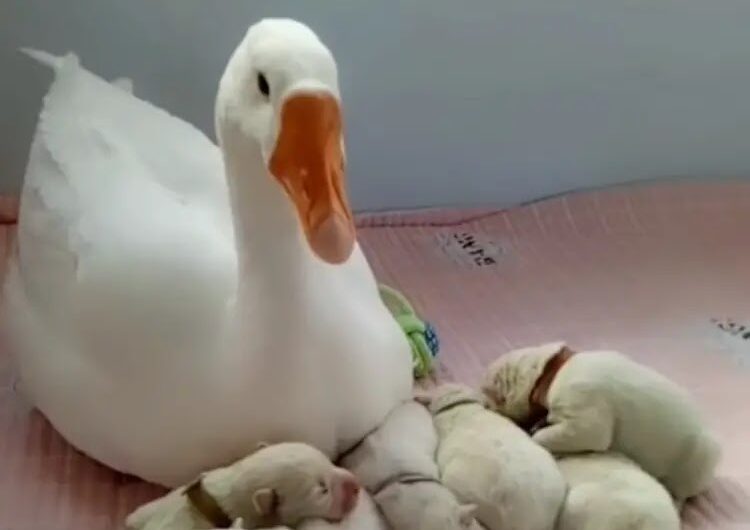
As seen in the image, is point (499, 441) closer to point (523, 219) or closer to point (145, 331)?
point (145, 331)

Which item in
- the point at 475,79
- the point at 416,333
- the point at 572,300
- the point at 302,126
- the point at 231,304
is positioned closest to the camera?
the point at 302,126

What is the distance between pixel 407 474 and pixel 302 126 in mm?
306

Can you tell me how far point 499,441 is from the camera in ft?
4.17

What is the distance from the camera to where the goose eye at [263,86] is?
Answer: 1190mm

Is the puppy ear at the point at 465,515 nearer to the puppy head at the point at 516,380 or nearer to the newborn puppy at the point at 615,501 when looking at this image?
the newborn puppy at the point at 615,501

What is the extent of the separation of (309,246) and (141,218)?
233 millimetres

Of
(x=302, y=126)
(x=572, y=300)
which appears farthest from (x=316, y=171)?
(x=572, y=300)

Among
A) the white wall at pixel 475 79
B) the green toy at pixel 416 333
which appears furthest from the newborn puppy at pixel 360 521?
the white wall at pixel 475 79

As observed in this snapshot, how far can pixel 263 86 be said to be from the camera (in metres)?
1.20

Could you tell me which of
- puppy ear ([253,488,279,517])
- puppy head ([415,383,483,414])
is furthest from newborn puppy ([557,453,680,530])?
puppy ear ([253,488,279,517])

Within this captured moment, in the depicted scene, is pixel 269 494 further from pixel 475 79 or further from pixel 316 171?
pixel 475 79

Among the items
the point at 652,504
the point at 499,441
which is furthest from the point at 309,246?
the point at 652,504

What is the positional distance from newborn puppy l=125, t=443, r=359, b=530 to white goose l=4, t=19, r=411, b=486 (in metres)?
0.07

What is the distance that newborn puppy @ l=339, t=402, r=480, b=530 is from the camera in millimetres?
1204
